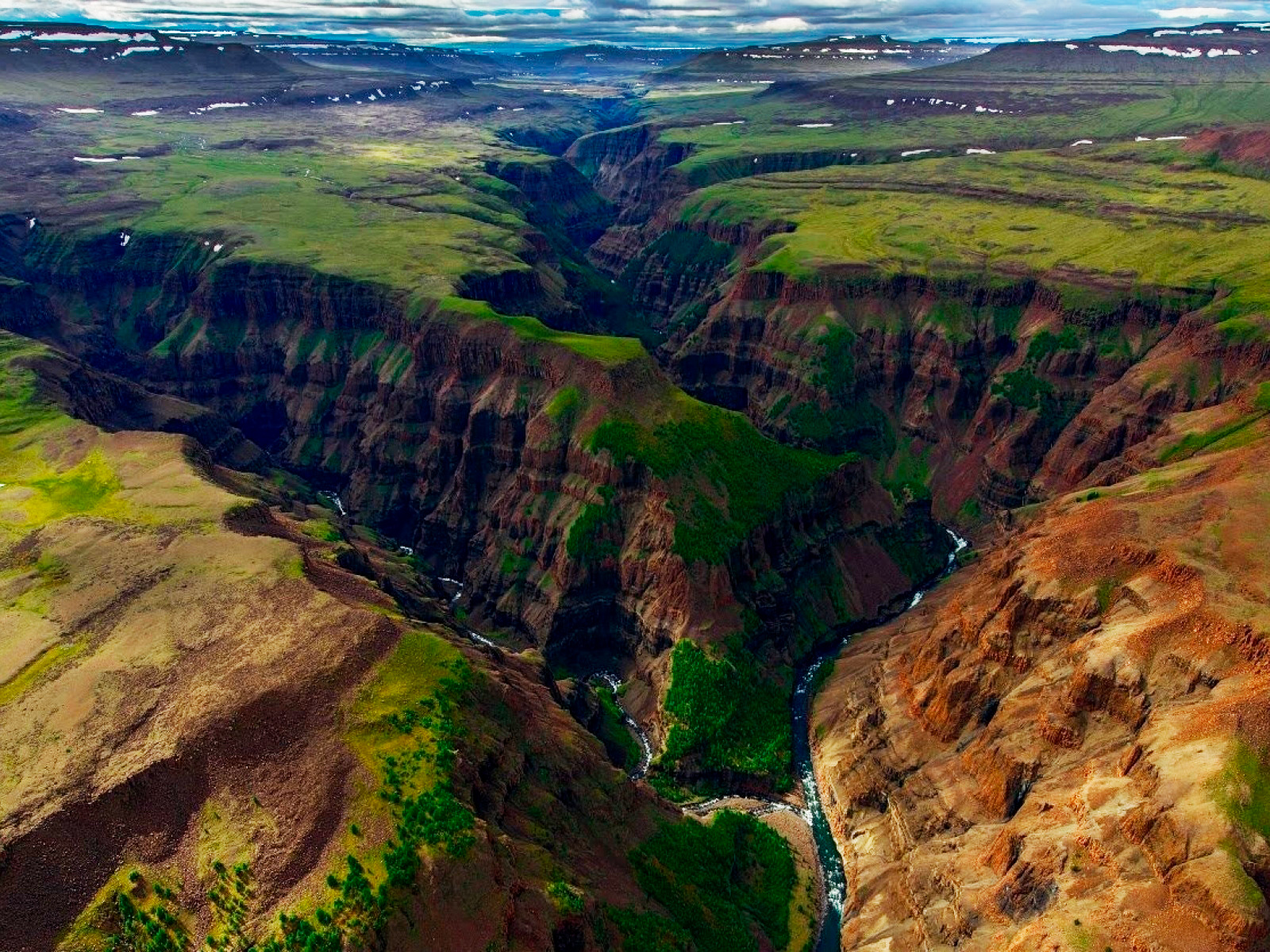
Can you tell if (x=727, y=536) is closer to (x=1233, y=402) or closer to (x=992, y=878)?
(x=992, y=878)

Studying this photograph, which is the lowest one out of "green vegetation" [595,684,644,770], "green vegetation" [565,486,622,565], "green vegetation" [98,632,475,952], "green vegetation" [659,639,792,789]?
"green vegetation" [595,684,644,770]

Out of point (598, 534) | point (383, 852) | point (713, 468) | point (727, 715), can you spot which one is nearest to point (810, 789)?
point (727, 715)

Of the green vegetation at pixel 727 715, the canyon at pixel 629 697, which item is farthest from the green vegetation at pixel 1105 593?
the green vegetation at pixel 727 715

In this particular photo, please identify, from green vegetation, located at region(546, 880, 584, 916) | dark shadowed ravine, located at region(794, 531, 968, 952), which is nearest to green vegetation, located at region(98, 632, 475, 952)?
green vegetation, located at region(546, 880, 584, 916)

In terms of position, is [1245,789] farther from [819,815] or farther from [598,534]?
[598,534]

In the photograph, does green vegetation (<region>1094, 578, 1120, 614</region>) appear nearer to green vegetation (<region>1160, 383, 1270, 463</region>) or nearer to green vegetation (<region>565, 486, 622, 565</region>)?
green vegetation (<region>1160, 383, 1270, 463</region>)

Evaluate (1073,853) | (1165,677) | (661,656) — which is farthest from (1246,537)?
(661,656)
